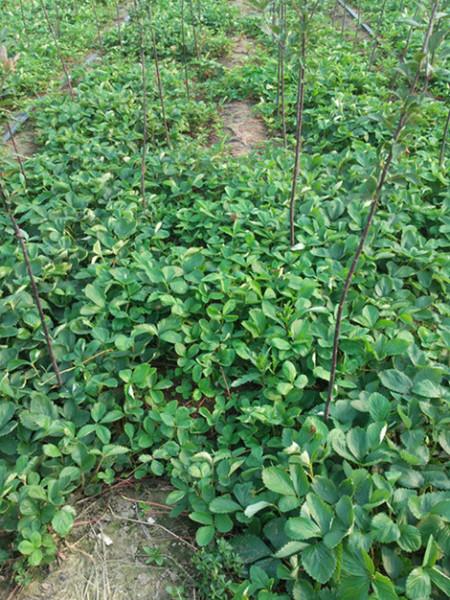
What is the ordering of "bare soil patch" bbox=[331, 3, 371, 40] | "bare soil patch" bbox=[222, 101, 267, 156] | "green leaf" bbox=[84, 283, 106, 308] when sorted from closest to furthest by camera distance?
"green leaf" bbox=[84, 283, 106, 308], "bare soil patch" bbox=[222, 101, 267, 156], "bare soil patch" bbox=[331, 3, 371, 40]

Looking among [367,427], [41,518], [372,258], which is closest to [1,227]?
[41,518]

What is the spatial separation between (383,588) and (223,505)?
1.64ft

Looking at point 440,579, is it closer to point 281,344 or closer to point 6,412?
point 281,344

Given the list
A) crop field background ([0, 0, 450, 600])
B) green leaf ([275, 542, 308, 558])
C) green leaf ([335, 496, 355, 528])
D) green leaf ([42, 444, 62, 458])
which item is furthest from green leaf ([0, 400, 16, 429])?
green leaf ([335, 496, 355, 528])

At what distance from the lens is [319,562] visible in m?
1.40

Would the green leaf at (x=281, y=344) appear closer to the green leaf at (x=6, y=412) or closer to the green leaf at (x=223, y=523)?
the green leaf at (x=223, y=523)

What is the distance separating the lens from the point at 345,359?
1.99 metres

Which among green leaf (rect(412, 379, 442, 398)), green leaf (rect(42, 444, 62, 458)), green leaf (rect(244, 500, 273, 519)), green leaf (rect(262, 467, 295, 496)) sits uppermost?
green leaf (rect(412, 379, 442, 398))

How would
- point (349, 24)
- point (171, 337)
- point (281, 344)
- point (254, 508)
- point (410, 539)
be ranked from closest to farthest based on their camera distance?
point (410, 539) → point (254, 508) → point (281, 344) → point (171, 337) → point (349, 24)

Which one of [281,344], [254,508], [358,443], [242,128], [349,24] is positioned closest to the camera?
[254,508]

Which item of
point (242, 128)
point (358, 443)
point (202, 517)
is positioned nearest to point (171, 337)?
point (202, 517)

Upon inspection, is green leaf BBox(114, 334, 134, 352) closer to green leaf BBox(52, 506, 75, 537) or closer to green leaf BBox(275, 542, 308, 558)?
green leaf BBox(52, 506, 75, 537)

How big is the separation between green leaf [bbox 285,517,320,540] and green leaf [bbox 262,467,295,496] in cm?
11

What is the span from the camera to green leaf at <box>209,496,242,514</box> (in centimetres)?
161
